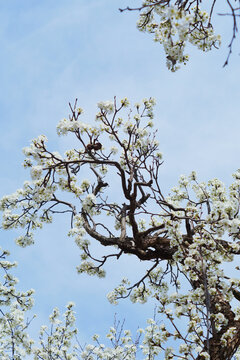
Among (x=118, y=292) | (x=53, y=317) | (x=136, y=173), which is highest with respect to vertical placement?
(x=136, y=173)

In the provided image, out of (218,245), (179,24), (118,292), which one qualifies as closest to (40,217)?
(118,292)

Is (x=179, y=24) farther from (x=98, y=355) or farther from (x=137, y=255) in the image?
(x=98, y=355)

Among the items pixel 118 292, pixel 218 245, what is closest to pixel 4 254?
pixel 118 292

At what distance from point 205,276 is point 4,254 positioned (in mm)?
6057

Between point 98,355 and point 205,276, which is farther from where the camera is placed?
point 98,355

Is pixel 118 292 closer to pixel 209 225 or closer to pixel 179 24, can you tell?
pixel 209 225

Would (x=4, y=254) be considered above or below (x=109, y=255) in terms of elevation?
above

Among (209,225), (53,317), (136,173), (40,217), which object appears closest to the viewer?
(209,225)

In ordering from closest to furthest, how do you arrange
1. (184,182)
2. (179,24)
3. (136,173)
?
(179,24), (136,173), (184,182)

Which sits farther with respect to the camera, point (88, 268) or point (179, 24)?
point (88, 268)

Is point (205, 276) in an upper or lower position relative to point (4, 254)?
lower

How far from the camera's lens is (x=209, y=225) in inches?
177

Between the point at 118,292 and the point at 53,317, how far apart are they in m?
2.99

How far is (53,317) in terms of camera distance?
31.9ft
